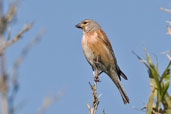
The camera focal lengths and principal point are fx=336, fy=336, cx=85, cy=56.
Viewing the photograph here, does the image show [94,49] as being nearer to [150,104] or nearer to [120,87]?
[120,87]

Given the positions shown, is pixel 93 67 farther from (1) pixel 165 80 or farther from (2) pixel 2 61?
(1) pixel 165 80

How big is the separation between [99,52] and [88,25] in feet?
2.42

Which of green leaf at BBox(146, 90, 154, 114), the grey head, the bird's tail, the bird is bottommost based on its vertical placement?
the bird's tail

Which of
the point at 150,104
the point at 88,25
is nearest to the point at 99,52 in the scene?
the point at 88,25

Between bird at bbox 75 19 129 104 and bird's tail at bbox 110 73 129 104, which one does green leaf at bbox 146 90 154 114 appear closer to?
bird's tail at bbox 110 73 129 104

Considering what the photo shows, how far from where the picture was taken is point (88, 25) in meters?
6.60

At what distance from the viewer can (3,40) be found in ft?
11.7

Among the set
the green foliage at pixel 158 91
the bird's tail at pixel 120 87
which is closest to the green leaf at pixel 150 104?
the green foliage at pixel 158 91

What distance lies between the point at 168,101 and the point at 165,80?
117 millimetres

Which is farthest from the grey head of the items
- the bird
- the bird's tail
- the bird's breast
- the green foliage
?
the green foliage

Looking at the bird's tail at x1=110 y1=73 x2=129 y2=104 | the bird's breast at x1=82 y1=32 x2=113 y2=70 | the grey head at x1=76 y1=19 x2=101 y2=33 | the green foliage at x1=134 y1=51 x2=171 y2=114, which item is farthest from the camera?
the grey head at x1=76 y1=19 x2=101 y2=33

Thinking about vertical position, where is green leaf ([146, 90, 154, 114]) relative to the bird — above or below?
above

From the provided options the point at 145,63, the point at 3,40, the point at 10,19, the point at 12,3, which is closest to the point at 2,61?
the point at 3,40

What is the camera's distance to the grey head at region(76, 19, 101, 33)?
21.3ft
